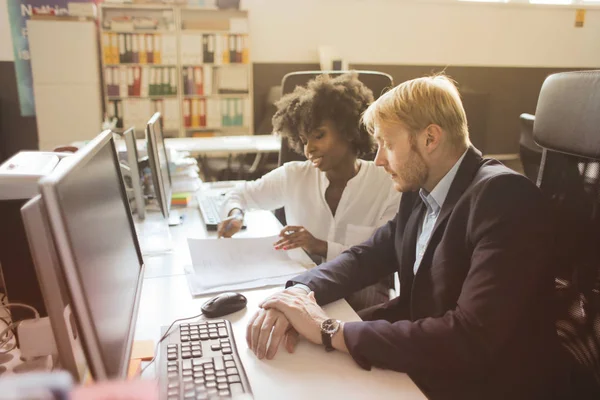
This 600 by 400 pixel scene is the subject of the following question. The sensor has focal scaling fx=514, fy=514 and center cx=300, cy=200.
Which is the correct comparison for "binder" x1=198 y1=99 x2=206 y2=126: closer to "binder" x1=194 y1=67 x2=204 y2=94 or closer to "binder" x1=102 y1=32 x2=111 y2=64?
"binder" x1=194 y1=67 x2=204 y2=94

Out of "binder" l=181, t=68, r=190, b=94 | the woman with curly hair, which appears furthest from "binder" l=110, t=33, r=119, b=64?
the woman with curly hair

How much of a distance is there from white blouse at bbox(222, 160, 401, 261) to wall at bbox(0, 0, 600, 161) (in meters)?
3.51

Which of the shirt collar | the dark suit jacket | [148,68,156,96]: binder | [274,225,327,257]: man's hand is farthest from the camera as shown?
[148,68,156,96]: binder

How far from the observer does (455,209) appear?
1146mm

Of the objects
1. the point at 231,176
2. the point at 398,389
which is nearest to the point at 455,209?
the point at 398,389

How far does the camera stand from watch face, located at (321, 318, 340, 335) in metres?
1.05

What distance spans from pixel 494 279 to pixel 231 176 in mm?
3627

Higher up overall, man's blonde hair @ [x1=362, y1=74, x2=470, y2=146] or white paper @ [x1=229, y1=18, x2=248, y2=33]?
white paper @ [x1=229, y1=18, x2=248, y2=33]

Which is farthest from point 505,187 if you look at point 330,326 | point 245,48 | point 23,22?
point 23,22

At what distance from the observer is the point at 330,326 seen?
1.06 meters

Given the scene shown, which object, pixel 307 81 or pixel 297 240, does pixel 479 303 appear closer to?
pixel 297 240

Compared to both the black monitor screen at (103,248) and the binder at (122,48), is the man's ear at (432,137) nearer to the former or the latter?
the black monitor screen at (103,248)

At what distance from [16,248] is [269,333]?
1.66ft

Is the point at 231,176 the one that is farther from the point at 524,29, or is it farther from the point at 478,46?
the point at 524,29
